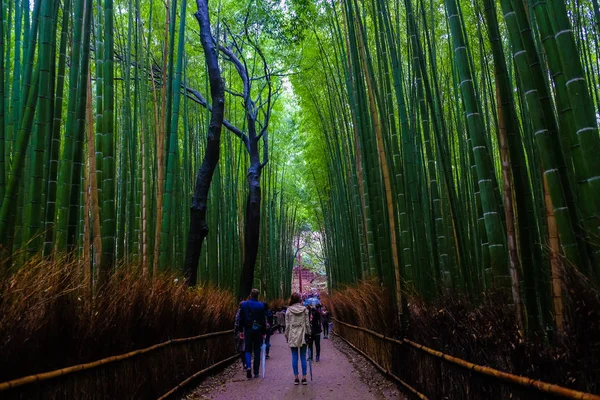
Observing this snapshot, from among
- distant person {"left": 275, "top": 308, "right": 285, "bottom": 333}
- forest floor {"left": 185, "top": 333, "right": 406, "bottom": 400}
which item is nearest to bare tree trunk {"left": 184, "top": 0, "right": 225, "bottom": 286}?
forest floor {"left": 185, "top": 333, "right": 406, "bottom": 400}

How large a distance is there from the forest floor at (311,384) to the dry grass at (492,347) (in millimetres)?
317

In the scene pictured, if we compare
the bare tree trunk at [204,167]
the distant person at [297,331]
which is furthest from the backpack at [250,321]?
the bare tree trunk at [204,167]

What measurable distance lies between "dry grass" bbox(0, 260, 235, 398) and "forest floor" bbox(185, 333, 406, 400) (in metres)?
0.41

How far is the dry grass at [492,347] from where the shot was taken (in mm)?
1249

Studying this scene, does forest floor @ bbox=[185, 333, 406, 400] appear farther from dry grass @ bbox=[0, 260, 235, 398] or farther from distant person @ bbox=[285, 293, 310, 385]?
dry grass @ bbox=[0, 260, 235, 398]

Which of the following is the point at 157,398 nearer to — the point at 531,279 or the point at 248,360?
the point at 248,360

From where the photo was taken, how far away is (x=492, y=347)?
1885 mm

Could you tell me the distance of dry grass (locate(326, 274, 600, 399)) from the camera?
1.25m

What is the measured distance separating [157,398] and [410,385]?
5.43 ft

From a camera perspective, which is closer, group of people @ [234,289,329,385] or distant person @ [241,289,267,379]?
group of people @ [234,289,329,385]

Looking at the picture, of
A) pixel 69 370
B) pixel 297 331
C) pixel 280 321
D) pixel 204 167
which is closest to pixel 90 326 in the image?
pixel 69 370

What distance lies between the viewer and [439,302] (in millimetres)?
2781

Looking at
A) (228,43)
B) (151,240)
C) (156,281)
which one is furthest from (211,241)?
(156,281)

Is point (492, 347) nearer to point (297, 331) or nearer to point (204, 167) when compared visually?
point (297, 331)
